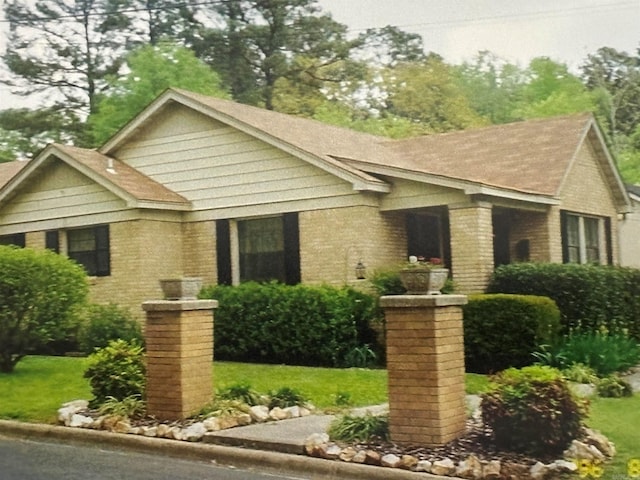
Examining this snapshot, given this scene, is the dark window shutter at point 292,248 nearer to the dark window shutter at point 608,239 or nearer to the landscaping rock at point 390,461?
the dark window shutter at point 608,239

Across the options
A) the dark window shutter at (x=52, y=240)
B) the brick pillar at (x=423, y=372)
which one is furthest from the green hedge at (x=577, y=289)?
the dark window shutter at (x=52, y=240)

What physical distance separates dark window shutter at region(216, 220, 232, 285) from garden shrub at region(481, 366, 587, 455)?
9.72m

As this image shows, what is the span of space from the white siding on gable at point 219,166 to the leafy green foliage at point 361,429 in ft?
24.3

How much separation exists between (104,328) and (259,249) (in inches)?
117

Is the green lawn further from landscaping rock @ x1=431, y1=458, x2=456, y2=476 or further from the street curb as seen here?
landscaping rock @ x1=431, y1=458, x2=456, y2=476

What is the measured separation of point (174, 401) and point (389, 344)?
2484 mm

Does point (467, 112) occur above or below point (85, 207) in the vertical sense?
above

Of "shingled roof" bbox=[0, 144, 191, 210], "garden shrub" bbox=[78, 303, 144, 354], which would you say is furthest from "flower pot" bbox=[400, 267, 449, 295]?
"shingled roof" bbox=[0, 144, 191, 210]

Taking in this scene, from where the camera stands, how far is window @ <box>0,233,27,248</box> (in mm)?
17484

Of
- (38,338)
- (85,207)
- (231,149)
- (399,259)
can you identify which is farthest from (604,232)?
(38,338)

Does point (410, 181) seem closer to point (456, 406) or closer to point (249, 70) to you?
point (456, 406)

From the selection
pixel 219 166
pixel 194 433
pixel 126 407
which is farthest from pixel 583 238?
pixel 194 433

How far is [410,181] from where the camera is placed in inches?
563

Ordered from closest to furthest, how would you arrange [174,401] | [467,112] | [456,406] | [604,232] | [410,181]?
[456,406]
[174,401]
[410,181]
[604,232]
[467,112]
